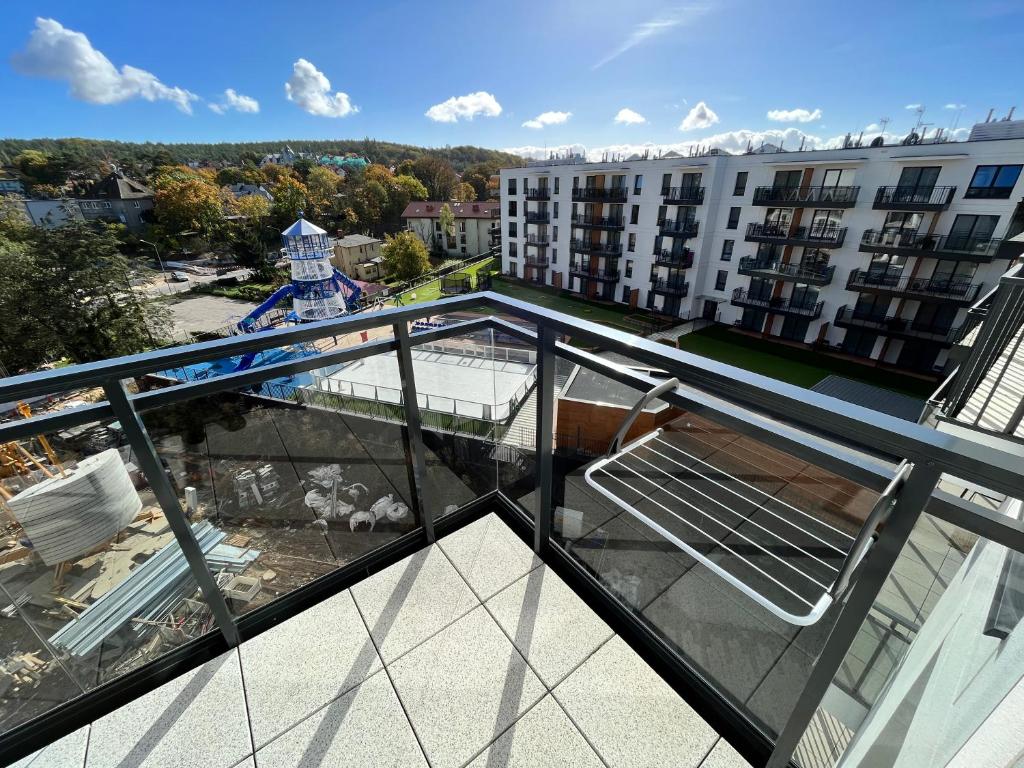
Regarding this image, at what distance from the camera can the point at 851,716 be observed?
3.58ft

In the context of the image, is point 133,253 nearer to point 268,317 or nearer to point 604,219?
point 268,317

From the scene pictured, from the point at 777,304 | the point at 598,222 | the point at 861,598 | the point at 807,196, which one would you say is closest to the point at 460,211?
the point at 598,222

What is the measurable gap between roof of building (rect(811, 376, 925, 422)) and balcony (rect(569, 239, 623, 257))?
37.6ft

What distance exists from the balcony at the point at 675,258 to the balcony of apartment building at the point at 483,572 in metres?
19.9

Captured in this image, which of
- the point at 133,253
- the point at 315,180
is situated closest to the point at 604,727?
the point at 133,253

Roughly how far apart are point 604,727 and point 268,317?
2525 cm

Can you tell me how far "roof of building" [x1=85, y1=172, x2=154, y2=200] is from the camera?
1708 inches

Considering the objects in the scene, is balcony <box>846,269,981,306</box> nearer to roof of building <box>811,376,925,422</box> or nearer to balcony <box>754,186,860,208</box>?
balcony <box>754,186,860,208</box>

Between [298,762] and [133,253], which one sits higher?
[298,762]

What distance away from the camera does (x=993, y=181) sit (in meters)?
12.7

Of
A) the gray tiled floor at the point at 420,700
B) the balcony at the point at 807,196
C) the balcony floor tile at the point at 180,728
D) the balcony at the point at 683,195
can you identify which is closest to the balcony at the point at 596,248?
the balcony at the point at 683,195

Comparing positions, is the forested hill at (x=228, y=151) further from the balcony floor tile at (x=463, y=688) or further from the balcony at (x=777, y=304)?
the balcony floor tile at (x=463, y=688)

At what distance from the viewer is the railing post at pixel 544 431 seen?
1.62 meters

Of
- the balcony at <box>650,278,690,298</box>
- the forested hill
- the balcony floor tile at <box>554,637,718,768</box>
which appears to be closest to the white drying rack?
the balcony floor tile at <box>554,637,718,768</box>
